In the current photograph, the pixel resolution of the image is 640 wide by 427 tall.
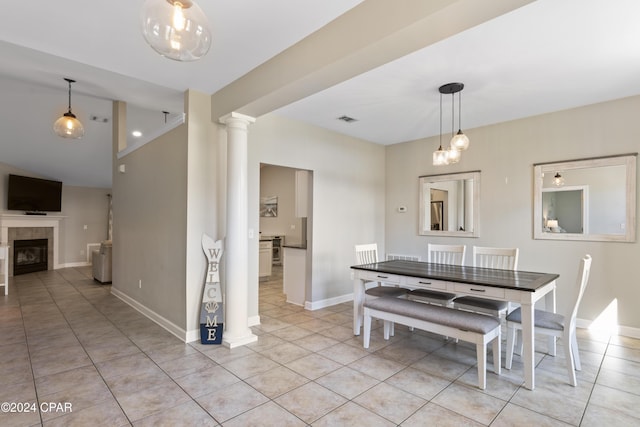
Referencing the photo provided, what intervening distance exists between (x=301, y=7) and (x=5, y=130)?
6359 mm

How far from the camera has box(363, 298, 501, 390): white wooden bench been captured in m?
2.47

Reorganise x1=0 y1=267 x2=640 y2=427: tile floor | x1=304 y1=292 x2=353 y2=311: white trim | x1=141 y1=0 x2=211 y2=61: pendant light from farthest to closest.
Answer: x1=304 y1=292 x2=353 y2=311: white trim < x1=0 y1=267 x2=640 y2=427: tile floor < x1=141 y1=0 x2=211 y2=61: pendant light

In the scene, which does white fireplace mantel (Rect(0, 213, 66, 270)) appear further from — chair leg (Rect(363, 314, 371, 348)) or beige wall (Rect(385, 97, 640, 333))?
beige wall (Rect(385, 97, 640, 333))

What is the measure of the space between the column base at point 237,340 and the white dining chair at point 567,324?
2.40 metres

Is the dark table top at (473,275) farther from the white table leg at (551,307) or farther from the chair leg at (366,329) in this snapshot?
the chair leg at (366,329)

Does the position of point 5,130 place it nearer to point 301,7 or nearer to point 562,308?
point 301,7

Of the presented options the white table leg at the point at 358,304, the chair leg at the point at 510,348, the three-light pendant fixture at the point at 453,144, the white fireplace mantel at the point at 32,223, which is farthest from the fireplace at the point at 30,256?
the chair leg at the point at 510,348

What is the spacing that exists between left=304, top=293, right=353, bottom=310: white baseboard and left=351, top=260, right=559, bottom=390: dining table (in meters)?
1.17

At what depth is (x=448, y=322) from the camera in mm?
2660

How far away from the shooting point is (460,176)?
4906 millimetres

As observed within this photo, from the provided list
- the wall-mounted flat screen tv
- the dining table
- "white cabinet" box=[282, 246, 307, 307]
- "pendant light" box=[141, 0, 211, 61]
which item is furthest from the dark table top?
the wall-mounted flat screen tv

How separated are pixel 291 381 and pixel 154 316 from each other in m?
2.32

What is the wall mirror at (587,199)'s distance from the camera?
142 inches

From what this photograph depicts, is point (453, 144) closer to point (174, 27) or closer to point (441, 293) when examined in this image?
point (441, 293)
